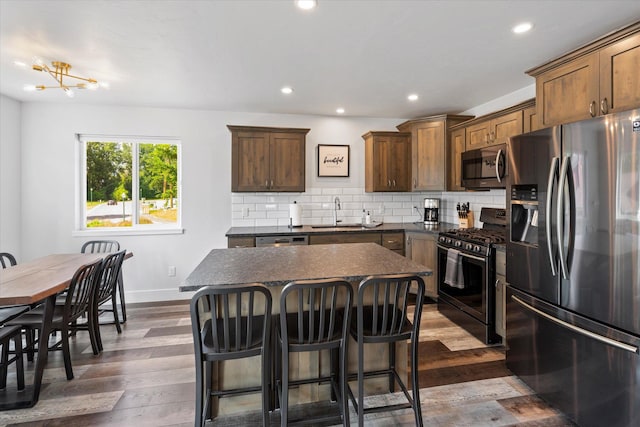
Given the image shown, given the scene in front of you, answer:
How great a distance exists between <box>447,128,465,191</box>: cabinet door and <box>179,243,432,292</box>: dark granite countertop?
6.49ft

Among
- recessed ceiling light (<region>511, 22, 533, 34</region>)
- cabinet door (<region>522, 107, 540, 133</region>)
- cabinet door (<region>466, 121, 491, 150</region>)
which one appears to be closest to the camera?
recessed ceiling light (<region>511, 22, 533, 34</region>)

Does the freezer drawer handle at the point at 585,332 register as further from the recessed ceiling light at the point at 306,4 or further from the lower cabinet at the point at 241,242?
the lower cabinet at the point at 241,242

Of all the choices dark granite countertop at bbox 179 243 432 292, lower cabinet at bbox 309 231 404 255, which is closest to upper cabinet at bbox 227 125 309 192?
lower cabinet at bbox 309 231 404 255

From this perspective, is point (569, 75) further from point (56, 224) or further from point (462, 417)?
point (56, 224)

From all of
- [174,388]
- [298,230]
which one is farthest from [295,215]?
[174,388]

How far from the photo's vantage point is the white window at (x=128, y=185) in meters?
4.17

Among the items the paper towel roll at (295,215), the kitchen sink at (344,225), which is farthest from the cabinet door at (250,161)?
the kitchen sink at (344,225)

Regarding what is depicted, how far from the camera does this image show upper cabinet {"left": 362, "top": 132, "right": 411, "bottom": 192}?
446 cm

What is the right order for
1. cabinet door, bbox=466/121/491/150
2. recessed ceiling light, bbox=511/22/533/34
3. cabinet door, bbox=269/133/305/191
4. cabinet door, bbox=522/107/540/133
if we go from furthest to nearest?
cabinet door, bbox=269/133/305/191 → cabinet door, bbox=466/121/491/150 → cabinet door, bbox=522/107/540/133 → recessed ceiling light, bbox=511/22/533/34

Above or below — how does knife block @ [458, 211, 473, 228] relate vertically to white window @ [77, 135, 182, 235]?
below

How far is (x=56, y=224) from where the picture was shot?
4.01 m

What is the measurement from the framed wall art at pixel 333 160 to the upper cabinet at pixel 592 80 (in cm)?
251

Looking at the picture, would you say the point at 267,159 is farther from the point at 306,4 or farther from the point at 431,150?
the point at 306,4

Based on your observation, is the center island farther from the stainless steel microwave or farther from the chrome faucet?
the chrome faucet
